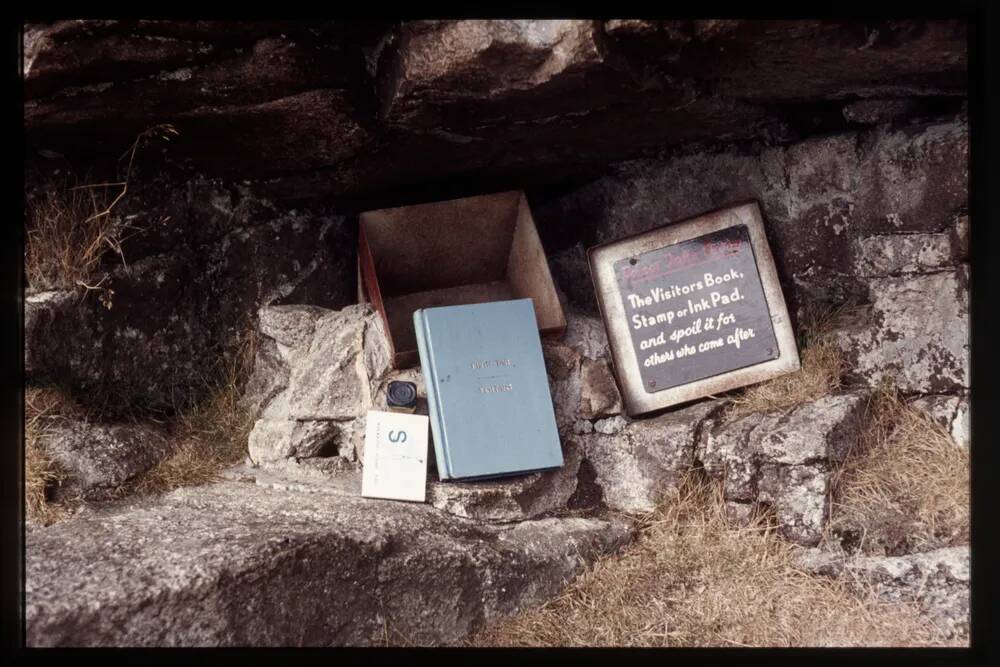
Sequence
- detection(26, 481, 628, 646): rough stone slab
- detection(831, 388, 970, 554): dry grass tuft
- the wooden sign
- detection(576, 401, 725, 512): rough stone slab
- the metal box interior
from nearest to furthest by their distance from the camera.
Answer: detection(26, 481, 628, 646): rough stone slab < detection(831, 388, 970, 554): dry grass tuft < detection(576, 401, 725, 512): rough stone slab < the wooden sign < the metal box interior

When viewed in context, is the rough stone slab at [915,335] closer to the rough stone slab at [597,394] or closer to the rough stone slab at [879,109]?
the rough stone slab at [879,109]

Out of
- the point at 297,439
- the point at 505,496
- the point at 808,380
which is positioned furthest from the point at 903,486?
the point at 297,439

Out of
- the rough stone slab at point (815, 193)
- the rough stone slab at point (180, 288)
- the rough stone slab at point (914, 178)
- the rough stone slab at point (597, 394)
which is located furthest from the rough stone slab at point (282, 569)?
the rough stone slab at point (914, 178)

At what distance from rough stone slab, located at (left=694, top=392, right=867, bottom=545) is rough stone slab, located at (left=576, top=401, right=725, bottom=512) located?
10 cm

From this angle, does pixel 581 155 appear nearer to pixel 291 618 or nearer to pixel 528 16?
pixel 528 16

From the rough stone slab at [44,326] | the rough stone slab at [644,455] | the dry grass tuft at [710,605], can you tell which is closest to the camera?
the dry grass tuft at [710,605]

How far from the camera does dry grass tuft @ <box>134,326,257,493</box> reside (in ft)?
8.84

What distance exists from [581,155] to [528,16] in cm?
91

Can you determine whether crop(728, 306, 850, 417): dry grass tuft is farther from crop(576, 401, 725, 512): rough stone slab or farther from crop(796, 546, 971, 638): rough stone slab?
crop(796, 546, 971, 638): rough stone slab

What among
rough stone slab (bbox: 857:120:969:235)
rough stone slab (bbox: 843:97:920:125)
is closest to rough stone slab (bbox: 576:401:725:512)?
rough stone slab (bbox: 857:120:969:235)

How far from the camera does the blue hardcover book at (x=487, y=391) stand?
2.62m

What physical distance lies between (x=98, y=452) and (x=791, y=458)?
73.6 inches

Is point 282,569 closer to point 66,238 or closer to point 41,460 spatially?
point 41,460

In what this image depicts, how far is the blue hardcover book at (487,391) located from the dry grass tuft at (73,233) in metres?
0.93
